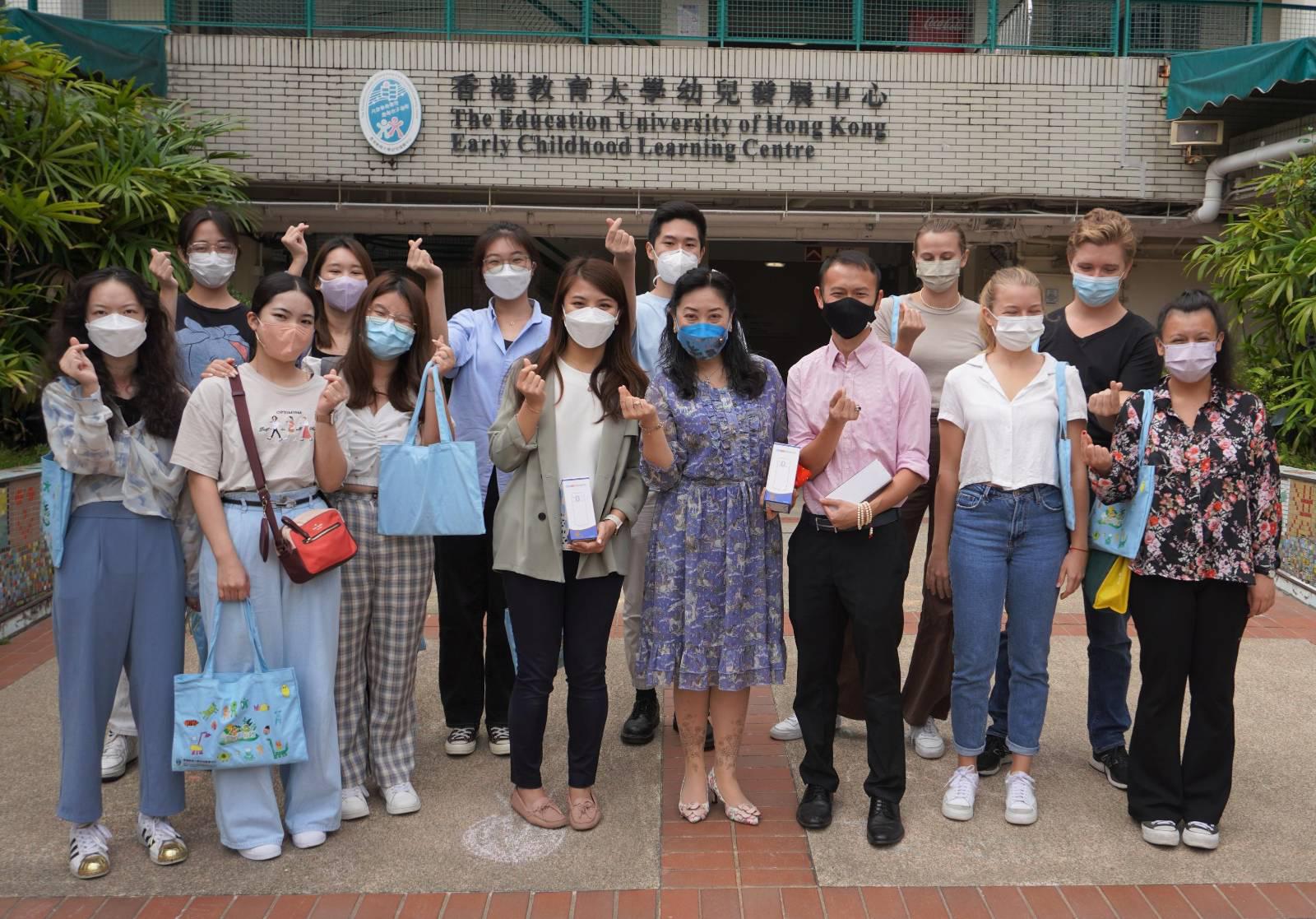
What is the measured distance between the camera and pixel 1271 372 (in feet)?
26.0

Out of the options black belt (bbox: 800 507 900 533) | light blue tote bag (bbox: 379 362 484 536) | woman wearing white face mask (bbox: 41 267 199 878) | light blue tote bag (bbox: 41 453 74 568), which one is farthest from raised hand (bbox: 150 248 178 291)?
black belt (bbox: 800 507 900 533)

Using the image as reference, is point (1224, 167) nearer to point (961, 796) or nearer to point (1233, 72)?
point (1233, 72)

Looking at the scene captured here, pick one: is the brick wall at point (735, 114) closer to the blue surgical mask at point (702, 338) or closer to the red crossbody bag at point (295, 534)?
the blue surgical mask at point (702, 338)

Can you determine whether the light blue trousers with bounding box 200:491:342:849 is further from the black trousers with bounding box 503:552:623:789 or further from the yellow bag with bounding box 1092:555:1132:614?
the yellow bag with bounding box 1092:555:1132:614

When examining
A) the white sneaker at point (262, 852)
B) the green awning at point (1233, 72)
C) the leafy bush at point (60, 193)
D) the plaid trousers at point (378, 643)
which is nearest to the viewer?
the white sneaker at point (262, 852)

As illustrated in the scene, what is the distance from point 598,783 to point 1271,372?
6334mm

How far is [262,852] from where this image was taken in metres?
3.51

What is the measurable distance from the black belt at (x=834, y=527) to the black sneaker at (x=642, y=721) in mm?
1335

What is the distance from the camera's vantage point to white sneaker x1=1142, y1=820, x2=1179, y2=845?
3617 millimetres

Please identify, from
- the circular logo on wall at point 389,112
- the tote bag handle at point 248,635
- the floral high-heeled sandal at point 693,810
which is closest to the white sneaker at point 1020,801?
the floral high-heeled sandal at point 693,810

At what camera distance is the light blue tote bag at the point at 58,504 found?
135 inches

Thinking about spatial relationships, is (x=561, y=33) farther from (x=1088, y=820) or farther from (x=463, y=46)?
(x=1088, y=820)

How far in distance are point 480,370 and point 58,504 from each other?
60.7 inches

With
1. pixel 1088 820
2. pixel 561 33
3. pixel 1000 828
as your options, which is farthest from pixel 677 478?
pixel 561 33
